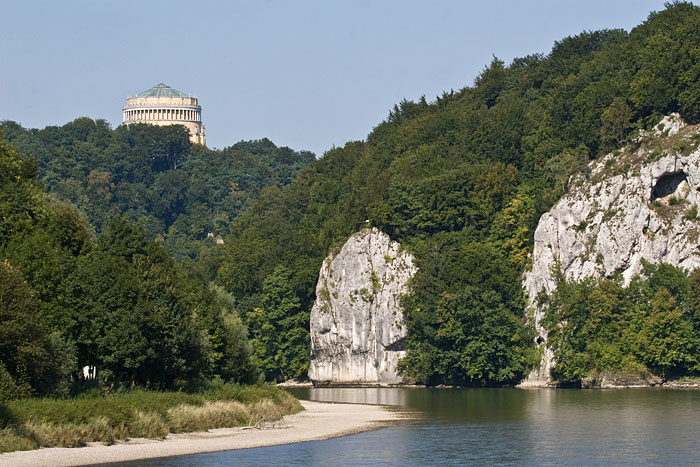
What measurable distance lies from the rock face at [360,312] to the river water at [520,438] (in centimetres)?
4390

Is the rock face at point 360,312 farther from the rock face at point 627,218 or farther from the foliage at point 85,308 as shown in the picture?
the foliage at point 85,308

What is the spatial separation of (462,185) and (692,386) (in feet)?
126

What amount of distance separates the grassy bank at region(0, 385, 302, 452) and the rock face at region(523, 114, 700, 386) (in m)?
55.5

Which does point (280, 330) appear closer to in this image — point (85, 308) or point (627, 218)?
point (627, 218)

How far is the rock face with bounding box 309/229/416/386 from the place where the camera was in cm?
14288

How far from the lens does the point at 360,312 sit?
147 metres

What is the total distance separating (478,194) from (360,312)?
1841 centimetres

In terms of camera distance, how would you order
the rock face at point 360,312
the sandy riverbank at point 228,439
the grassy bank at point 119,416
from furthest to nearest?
the rock face at point 360,312, the grassy bank at point 119,416, the sandy riverbank at point 228,439

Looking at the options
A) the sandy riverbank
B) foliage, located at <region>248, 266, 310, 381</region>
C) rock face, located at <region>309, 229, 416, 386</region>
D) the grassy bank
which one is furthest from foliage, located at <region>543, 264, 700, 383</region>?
the grassy bank

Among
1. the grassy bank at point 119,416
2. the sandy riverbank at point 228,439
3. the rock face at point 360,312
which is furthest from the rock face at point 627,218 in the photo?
the grassy bank at point 119,416

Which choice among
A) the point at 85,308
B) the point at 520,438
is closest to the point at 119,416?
the point at 85,308

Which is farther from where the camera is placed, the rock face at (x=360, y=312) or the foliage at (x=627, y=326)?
the rock face at (x=360, y=312)

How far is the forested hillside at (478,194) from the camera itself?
426ft

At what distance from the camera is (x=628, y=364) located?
118 m
